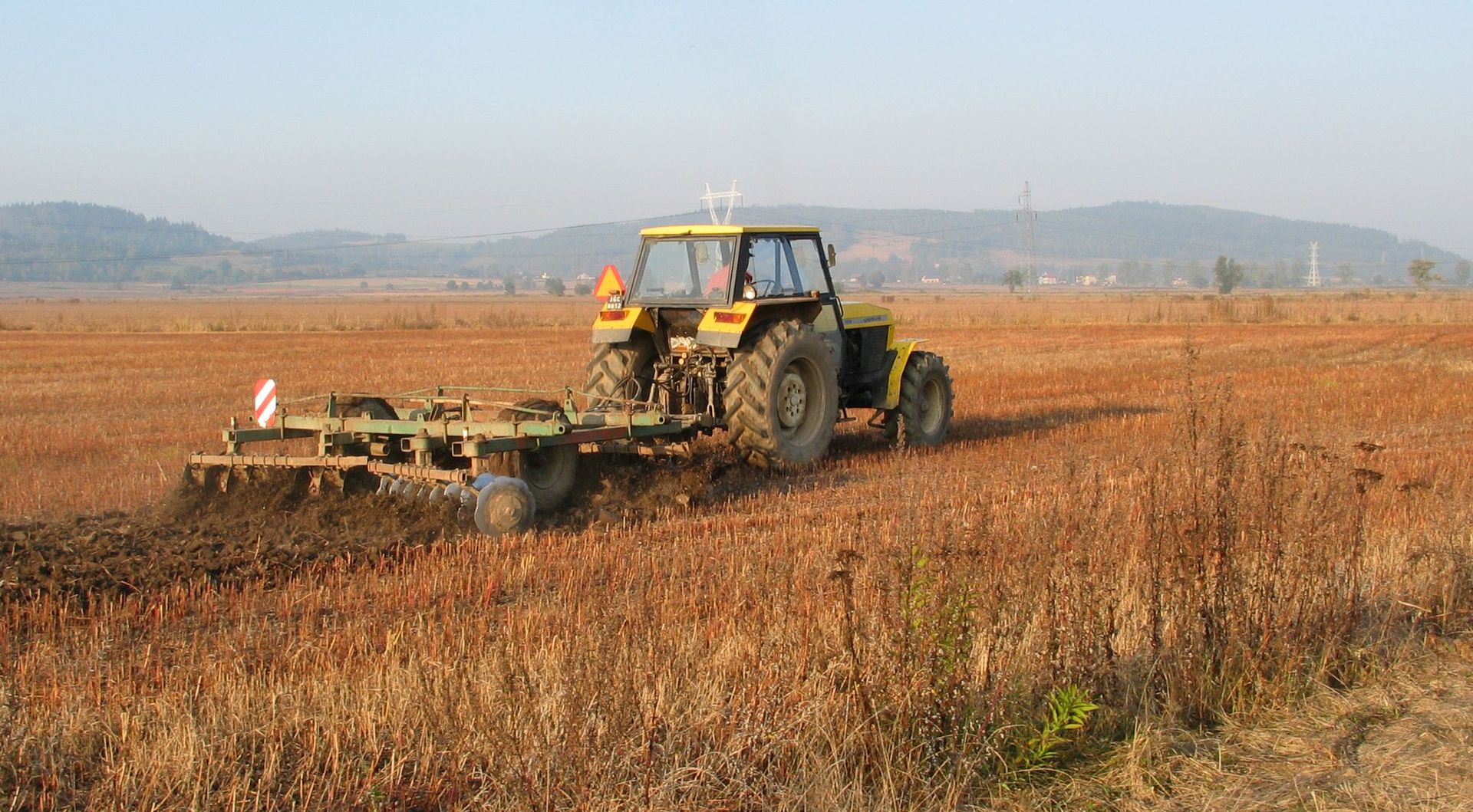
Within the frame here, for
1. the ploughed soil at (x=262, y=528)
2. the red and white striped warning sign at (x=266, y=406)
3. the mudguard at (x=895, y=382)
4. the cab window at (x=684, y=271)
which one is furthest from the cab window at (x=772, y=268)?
the red and white striped warning sign at (x=266, y=406)

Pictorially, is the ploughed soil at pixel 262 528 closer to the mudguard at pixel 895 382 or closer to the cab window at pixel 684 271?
the cab window at pixel 684 271

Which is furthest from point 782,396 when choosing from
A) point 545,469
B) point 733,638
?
point 733,638

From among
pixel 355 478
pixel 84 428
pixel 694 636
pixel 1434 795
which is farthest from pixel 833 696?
pixel 84 428

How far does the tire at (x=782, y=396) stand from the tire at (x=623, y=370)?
0.79 metres

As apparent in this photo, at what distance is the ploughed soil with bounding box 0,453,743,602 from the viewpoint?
5.95 m

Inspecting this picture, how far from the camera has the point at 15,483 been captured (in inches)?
385

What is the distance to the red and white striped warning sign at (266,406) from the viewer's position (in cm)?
862

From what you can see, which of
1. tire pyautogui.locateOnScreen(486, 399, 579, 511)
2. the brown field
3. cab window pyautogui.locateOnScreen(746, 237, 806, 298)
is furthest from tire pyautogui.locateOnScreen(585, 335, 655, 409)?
tire pyautogui.locateOnScreen(486, 399, 579, 511)

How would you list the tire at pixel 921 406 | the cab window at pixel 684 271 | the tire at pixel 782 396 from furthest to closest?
the tire at pixel 921 406, the cab window at pixel 684 271, the tire at pixel 782 396

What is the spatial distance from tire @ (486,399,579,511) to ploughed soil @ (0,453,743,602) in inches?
4.6

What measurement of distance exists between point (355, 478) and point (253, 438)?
819 millimetres

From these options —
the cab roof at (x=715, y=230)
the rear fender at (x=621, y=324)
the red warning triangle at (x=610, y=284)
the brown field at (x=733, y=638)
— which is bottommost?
the brown field at (x=733, y=638)

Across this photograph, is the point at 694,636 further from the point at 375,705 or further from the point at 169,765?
the point at 169,765

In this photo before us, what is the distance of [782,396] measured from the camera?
962cm
